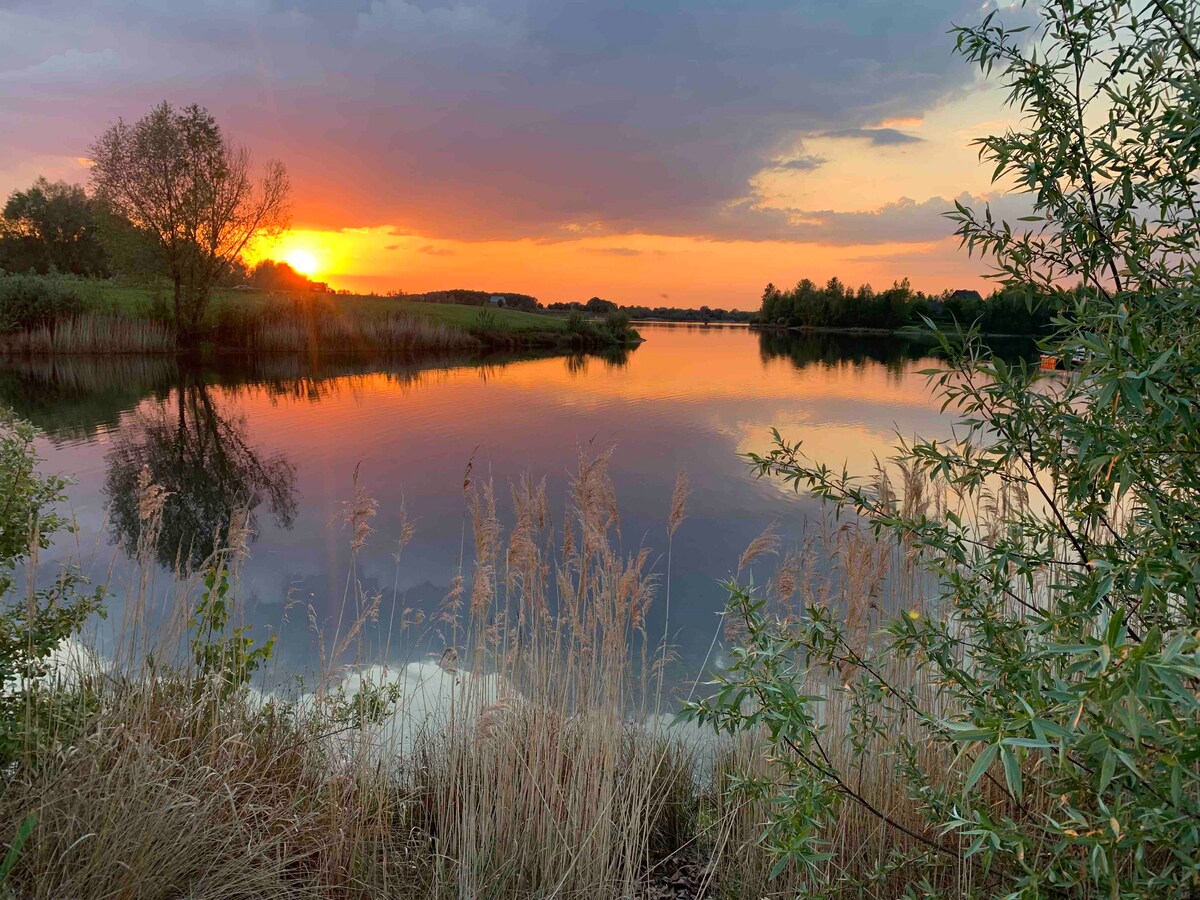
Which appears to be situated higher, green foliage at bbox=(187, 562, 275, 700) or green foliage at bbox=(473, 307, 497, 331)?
green foliage at bbox=(473, 307, 497, 331)

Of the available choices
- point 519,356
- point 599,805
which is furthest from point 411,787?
point 519,356

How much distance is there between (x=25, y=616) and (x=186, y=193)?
3294cm

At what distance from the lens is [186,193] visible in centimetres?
3017

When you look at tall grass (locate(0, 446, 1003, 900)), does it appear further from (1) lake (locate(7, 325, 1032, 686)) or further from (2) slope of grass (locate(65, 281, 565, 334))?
(2) slope of grass (locate(65, 281, 565, 334))

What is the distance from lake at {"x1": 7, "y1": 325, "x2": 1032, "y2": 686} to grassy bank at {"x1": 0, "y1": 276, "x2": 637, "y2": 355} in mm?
1917

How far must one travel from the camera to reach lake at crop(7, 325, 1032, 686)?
8414 mm

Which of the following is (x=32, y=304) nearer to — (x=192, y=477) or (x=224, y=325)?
(x=224, y=325)

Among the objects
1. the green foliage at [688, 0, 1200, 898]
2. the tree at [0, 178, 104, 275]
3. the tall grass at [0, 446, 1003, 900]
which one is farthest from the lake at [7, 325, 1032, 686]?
the tree at [0, 178, 104, 275]

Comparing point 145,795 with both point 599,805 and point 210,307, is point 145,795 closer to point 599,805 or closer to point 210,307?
point 599,805

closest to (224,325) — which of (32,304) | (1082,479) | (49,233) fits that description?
(32,304)

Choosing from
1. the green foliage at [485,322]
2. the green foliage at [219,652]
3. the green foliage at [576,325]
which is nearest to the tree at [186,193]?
the green foliage at [485,322]

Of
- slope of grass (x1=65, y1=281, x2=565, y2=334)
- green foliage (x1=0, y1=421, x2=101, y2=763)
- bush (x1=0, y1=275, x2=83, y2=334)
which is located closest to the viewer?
green foliage (x1=0, y1=421, x2=101, y2=763)

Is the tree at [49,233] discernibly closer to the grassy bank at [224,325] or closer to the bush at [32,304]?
the grassy bank at [224,325]

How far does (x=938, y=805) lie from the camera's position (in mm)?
2266
